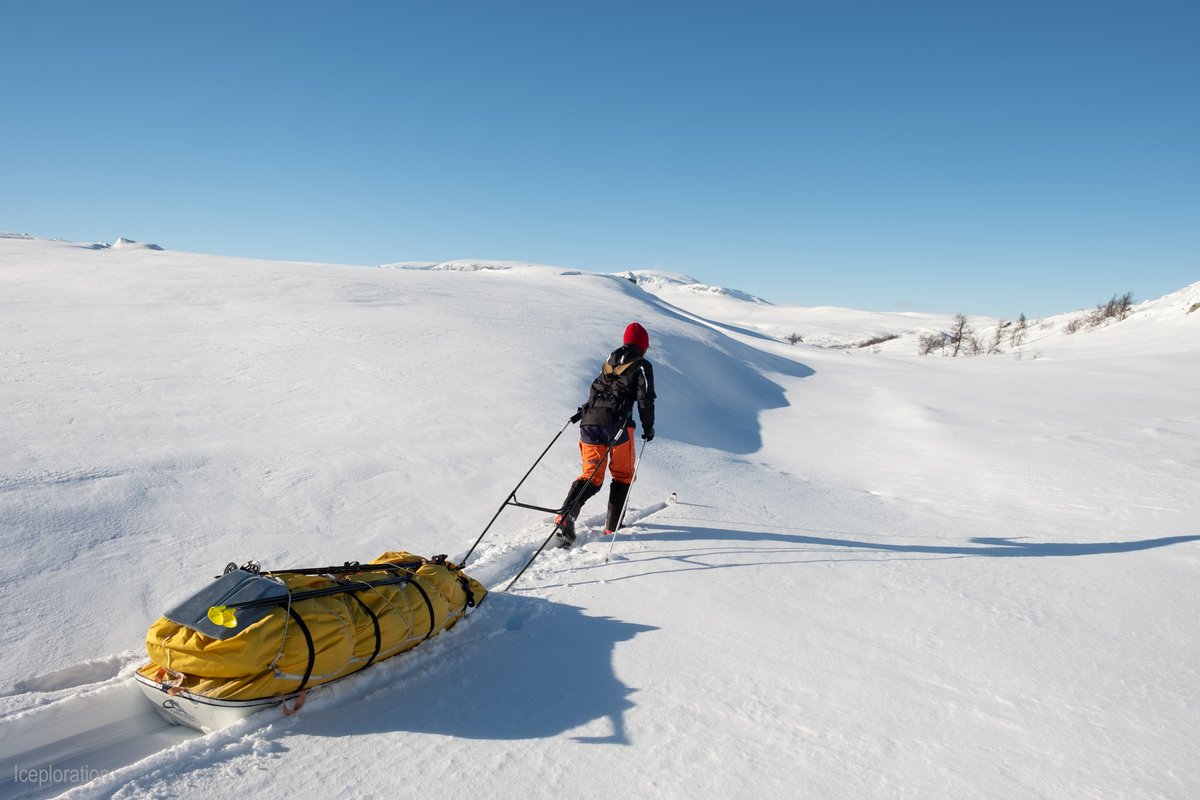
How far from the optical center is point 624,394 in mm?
5250

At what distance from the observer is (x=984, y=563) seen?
5.19 m

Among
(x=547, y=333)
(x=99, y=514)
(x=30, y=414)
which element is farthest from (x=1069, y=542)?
(x=30, y=414)

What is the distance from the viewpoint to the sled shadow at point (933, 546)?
17.8ft

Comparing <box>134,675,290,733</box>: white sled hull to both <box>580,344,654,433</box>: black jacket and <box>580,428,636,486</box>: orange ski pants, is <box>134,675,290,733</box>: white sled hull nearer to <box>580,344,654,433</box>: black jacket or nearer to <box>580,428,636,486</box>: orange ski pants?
<box>580,428,636,486</box>: orange ski pants

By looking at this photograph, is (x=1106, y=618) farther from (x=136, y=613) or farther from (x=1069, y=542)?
(x=136, y=613)

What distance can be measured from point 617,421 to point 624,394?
25 centimetres

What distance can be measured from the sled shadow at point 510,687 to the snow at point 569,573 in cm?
2

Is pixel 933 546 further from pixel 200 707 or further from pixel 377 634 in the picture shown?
pixel 200 707

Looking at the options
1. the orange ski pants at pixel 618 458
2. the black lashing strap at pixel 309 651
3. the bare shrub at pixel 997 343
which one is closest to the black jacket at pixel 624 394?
the orange ski pants at pixel 618 458

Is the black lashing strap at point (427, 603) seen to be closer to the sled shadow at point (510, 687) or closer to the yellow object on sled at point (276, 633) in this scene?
the yellow object on sled at point (276, 633)

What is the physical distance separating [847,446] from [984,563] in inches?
191

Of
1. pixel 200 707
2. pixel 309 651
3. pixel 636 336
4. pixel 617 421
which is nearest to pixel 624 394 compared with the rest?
pixel 617 421

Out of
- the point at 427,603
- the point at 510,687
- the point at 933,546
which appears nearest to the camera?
the point at 510,687

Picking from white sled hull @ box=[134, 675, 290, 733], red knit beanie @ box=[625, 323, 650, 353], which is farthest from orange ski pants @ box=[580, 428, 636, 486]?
white sled hull @ box=[134, 675, 290, 733]
